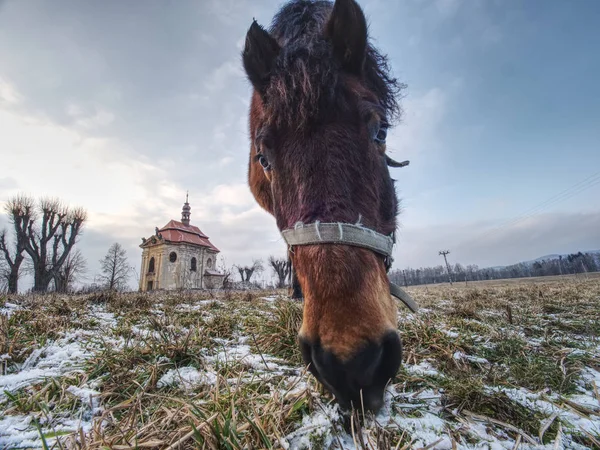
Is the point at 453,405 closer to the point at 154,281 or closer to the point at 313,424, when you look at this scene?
the point at 313,424

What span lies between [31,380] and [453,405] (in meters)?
2.72

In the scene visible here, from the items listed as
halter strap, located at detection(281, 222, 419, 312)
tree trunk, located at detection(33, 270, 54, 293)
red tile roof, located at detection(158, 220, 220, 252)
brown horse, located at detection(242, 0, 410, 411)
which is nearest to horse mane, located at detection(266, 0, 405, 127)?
brown horse, located at detection(242, 0, 410, 411)

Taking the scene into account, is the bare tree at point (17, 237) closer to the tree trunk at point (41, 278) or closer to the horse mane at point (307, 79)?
the tree trunk at point (41, 278)

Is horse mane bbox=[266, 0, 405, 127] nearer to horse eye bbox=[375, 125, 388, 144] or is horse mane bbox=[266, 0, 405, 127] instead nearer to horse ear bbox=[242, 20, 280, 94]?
horse ear bbox=[242, 20, 280, 94]

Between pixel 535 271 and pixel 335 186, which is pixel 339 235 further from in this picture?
pixel 535 271

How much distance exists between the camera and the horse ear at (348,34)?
189 centimetres

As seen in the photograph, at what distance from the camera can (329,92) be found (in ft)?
5.51

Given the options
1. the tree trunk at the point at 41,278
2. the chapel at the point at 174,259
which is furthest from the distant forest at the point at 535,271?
the tree trunk at the point at 41,278

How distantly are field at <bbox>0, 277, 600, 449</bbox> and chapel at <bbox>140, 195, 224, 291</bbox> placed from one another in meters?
37.6

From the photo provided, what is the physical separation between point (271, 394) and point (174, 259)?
43239 mm

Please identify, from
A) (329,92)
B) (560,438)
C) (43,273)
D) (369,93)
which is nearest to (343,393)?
(560,438)

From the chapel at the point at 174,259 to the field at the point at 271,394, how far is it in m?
37.6

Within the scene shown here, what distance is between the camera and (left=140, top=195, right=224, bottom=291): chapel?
3869 centimetres

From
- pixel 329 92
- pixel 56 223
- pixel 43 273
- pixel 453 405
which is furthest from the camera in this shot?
pixel 56 223
